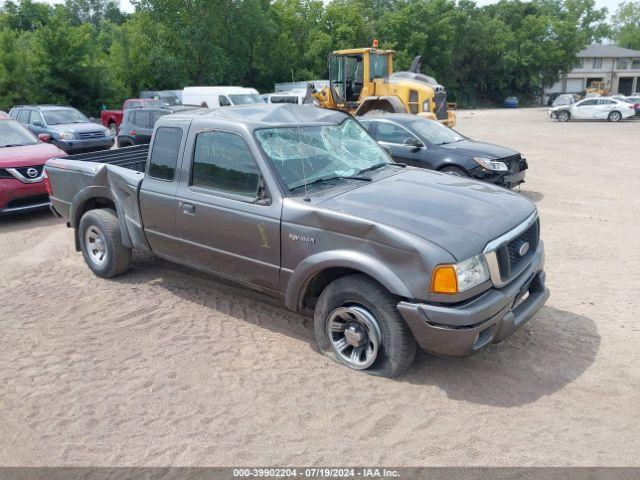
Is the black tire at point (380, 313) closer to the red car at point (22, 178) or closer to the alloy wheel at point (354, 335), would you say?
the alloy wheel at point (354, 335)

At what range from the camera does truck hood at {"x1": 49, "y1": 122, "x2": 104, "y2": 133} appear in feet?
50.5

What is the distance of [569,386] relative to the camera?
4.01 m

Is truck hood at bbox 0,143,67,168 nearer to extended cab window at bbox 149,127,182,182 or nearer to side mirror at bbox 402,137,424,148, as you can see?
extended cab window at bbox 149,127,182,182

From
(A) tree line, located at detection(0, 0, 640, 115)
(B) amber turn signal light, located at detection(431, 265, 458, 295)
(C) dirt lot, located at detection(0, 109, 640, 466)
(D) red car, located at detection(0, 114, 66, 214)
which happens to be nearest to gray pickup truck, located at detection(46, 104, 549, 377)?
(B) amber turn signal light, located at detection(431, 265, 458, 295)

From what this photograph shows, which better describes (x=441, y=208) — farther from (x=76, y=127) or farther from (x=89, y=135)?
(x=76, y=127)

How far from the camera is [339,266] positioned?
158 inches

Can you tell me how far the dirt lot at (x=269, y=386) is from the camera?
3396 mm

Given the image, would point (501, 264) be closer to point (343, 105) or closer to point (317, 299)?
point (317, 299)

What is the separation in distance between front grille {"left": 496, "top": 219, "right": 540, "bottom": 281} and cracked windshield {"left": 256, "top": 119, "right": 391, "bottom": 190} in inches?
58.3

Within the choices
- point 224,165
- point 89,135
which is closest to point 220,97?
point 89,135

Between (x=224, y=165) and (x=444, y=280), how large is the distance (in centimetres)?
225

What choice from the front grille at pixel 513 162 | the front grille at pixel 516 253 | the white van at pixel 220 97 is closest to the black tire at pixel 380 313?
the front grille at pixel 516 253

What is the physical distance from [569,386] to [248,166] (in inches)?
119

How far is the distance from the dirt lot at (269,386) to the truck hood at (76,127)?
10.1 m
